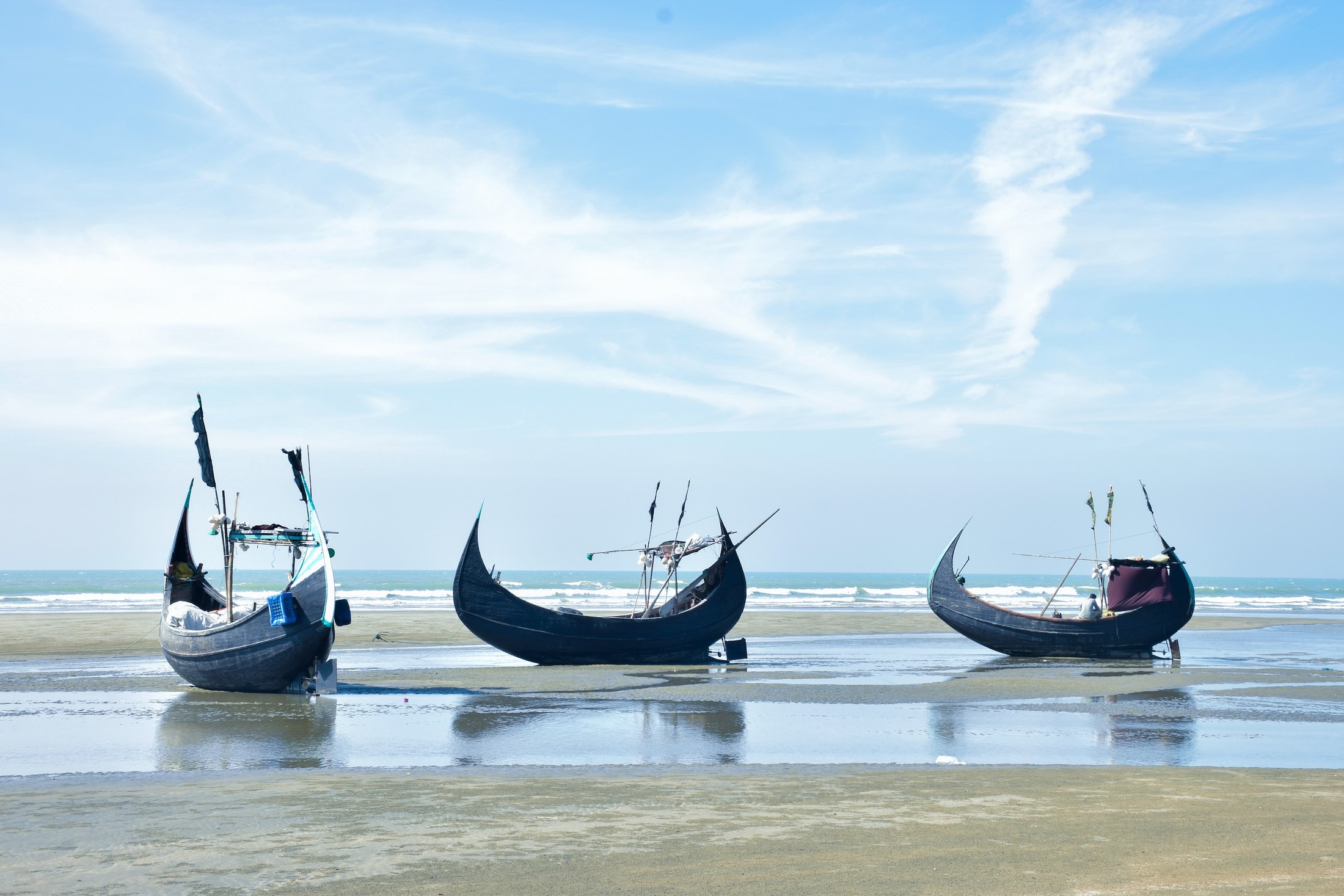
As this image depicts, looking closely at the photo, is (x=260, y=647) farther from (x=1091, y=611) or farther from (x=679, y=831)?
(x=1091, y=611)

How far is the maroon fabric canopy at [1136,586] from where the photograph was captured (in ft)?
103

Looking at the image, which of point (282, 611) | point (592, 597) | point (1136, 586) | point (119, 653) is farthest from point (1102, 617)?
point (592, 597)

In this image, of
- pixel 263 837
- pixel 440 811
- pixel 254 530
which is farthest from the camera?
pixel 254 530

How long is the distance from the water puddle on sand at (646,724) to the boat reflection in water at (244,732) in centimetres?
5

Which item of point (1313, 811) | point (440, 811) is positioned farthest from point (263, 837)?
point (1313, 811)

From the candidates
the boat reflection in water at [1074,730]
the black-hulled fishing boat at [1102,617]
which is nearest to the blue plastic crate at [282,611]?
the boat reflection in water at [1074,730]

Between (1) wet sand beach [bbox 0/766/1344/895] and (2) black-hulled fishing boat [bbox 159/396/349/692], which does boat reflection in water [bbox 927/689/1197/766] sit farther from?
(2) black-hulled fishing boat [bbox 159/396/349/692]

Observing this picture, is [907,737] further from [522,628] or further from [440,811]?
[522,628]

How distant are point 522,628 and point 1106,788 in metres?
17.2

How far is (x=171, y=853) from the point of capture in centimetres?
859

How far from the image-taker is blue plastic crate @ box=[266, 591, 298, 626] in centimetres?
1962

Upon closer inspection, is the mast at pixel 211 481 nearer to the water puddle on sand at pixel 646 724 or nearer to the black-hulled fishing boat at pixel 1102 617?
the water puddle on sand at pixel 646 724

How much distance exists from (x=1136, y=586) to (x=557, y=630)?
16867mm

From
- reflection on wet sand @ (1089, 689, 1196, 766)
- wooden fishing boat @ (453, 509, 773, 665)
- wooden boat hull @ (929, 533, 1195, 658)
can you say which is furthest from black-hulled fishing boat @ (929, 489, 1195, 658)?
reflection on wet sand @ (1089, 689, 1196, 766)
